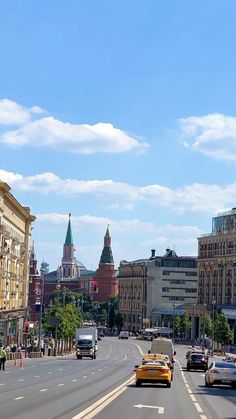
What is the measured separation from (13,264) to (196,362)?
44358 mm

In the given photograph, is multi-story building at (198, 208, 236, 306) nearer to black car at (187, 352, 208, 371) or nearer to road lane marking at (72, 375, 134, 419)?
black car at (187, 352, 208, 371)

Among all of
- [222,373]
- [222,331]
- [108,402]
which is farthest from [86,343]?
[108,402]

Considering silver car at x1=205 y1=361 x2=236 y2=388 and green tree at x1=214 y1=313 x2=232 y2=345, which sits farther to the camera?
green tree at x1=214 y1=313 x2=232 y2=345

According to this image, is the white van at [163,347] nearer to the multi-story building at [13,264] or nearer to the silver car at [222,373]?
the silver car at [222,373]

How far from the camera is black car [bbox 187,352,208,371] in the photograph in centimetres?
6794

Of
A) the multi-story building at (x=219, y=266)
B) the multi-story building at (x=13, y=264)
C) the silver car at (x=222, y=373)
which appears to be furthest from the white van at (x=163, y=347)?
the multi-story building at (x=219, y=266)

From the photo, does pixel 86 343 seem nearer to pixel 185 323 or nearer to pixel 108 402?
pixel 108 402

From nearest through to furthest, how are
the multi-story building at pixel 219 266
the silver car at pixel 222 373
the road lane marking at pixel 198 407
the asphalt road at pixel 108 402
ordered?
the asphalt road at pixel 108 402 < the road lane marking at pixel 198 407 < the silver car at pixel 222 373 < the multi-story building at pixel 219 266

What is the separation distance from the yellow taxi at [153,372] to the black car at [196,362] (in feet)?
89.1

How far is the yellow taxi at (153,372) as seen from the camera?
4059 cm

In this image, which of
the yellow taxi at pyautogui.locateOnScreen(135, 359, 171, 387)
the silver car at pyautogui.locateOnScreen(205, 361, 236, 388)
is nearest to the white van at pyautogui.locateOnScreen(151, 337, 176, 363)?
the silver car at pyautogui.locateOnScreen(205, 361, 236, 388)

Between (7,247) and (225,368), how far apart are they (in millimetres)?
59504

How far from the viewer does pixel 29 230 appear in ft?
423

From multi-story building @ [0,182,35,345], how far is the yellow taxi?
52.4 m
